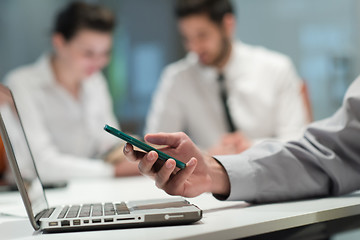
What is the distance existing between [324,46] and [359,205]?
94.3 inches

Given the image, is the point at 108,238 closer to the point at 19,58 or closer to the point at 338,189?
the point at 338,189

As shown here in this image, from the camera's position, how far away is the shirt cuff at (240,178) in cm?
76

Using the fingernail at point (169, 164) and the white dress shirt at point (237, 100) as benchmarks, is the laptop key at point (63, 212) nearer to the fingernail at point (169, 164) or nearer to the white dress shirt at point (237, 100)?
the fingernail at point (169, 164)

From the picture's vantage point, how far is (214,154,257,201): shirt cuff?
2.50ft

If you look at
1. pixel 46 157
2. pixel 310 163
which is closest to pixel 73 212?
pixel 310 163

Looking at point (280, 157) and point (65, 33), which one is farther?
point (65, 33)

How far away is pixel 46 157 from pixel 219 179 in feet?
4.59

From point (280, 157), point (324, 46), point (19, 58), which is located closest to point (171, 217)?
point (280, 157)

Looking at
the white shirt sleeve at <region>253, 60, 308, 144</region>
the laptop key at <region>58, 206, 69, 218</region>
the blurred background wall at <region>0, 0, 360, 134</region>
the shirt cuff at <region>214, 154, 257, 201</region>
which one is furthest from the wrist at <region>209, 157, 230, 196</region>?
the blurred background wall at <region>0, 0, 360, 134</region>

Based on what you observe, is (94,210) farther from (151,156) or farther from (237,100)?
(237,100)

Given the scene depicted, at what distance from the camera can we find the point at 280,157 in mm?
807

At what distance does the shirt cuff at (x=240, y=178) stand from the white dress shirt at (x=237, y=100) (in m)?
1.50

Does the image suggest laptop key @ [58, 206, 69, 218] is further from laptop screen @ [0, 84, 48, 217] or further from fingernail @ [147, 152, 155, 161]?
fingernail @ [147, 152, 155, 161]

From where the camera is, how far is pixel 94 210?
25.8 inches
